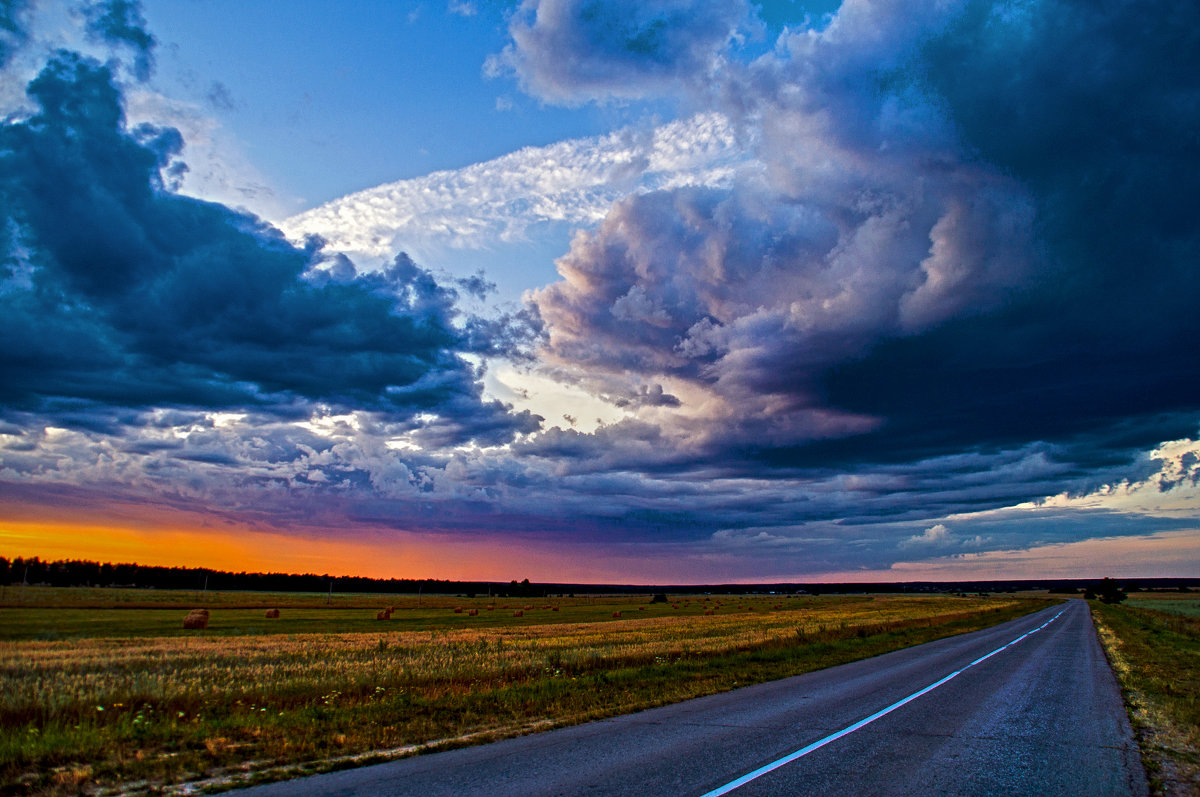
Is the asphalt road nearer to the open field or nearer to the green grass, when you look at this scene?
the open field

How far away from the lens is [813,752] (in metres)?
9.30

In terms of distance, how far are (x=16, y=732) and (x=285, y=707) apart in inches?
176

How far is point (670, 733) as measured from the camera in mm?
10656

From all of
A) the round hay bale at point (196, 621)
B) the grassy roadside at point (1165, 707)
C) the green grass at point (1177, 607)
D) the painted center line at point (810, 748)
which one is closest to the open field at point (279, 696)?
the painted center line at point (810, 748)

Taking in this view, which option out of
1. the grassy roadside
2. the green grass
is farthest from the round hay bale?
the green grass

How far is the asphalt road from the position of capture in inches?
305

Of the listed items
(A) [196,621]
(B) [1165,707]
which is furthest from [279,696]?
(A) [196,621]

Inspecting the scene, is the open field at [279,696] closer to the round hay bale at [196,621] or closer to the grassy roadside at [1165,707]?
the grassy roadside at [1165,707]

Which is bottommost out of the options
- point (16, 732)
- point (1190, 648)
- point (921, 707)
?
point (1190, 648)

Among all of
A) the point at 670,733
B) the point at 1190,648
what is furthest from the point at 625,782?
the point at 1190,648

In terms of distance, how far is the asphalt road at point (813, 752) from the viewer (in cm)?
774

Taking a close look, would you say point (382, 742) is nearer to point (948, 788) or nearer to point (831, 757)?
point (831, 757)

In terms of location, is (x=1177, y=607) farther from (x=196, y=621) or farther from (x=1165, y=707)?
(x=196, y=621)

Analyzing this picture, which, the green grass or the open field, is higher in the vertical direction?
the open field
